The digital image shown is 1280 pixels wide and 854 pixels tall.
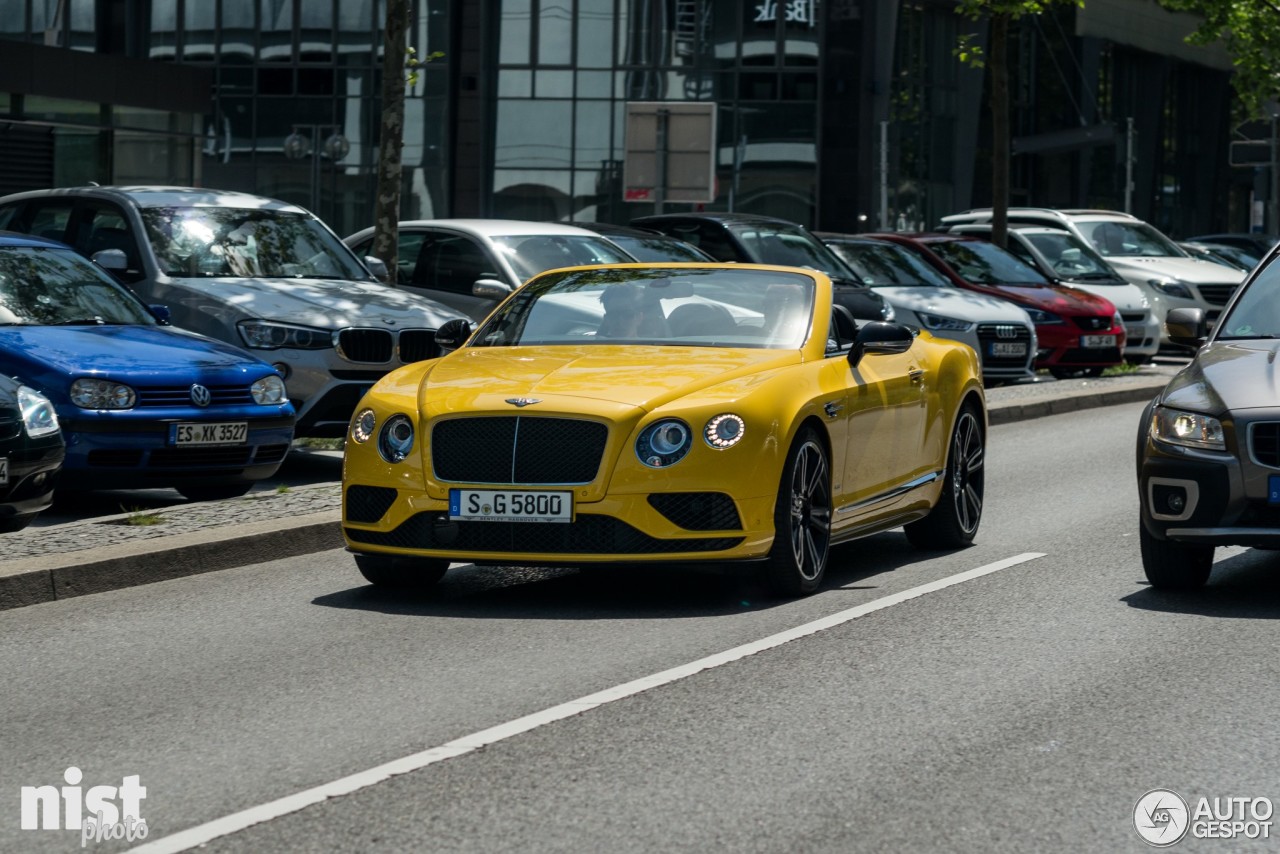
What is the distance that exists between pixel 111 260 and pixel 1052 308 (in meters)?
12.6

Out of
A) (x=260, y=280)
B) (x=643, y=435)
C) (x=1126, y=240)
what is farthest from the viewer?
(x=1126, y=240)

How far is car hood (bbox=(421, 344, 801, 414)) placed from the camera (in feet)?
27.9

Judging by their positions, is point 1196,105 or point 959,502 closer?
point 959,502

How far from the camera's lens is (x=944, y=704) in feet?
21.9

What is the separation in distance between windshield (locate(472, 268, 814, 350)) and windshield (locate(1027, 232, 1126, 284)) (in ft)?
Result: 55.7

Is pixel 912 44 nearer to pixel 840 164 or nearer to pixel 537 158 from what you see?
pixel 840 164

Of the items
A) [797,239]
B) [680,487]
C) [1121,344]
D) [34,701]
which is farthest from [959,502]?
A: [1121,344]

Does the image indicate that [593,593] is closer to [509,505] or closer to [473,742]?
[509,505]

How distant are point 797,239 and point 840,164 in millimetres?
27677

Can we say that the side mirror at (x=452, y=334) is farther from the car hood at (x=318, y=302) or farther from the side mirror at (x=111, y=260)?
the side mirror at (x=111, y=260)

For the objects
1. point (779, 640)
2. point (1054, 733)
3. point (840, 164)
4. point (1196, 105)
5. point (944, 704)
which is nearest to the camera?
point (1054, 733)

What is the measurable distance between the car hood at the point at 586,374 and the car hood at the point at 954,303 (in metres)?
12.7

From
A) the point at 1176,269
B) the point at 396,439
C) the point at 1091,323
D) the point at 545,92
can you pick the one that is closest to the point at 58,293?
the point at 396,439

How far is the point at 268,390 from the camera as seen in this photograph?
1233 centimetres
